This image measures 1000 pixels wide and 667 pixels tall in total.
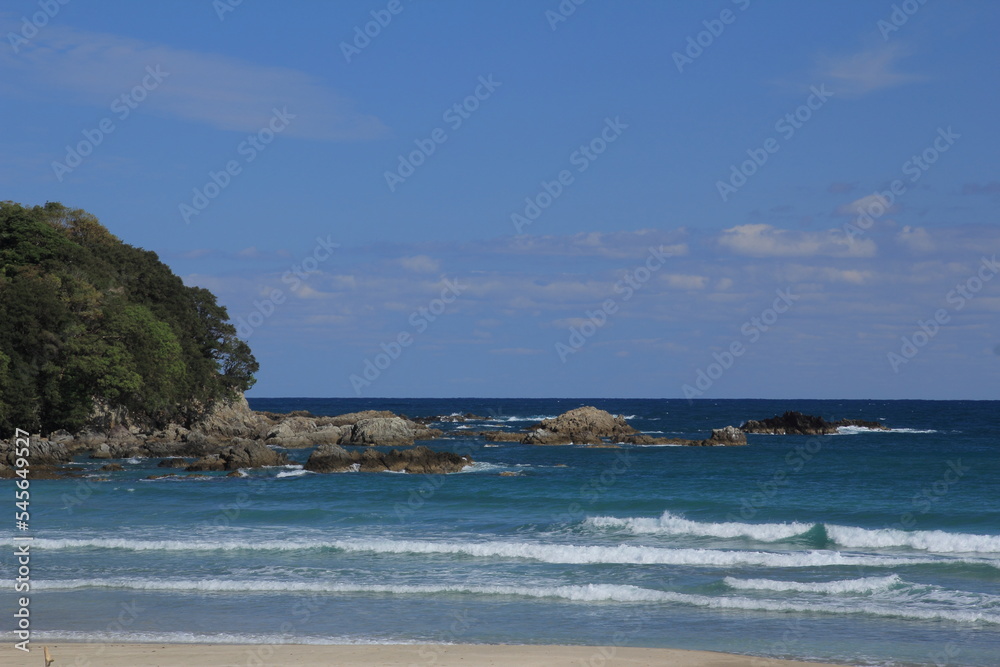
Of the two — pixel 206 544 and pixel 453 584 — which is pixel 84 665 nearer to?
pixel 453 584

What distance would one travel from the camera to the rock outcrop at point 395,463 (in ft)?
135

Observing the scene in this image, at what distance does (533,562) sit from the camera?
70.4 ft

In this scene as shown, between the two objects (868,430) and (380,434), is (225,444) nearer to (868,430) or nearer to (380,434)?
(380,434)

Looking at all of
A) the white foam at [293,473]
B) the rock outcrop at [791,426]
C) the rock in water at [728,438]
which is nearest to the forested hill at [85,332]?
the white foam at [293,473]

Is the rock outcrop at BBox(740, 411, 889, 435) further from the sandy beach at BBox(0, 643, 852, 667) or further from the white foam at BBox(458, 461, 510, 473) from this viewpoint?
the sandy beach at BBox(0, 643, 852, 667)

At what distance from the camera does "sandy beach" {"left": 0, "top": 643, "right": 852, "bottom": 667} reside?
1336cm

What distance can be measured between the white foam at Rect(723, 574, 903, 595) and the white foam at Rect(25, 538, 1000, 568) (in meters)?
2.02

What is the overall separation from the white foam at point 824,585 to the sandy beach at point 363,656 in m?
5.05


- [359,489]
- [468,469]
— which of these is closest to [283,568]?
[359,489]

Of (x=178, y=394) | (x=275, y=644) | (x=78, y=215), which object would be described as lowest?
(x=275, y=644)

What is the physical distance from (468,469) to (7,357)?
72.3ft

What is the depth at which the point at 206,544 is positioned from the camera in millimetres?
23281

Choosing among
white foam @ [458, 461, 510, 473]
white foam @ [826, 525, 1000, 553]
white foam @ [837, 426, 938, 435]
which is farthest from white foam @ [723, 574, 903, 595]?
white foam @ [837, 426, 938, 435]

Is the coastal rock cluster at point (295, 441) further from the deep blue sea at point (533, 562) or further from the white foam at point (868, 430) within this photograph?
the white foam at point (868, 430)
